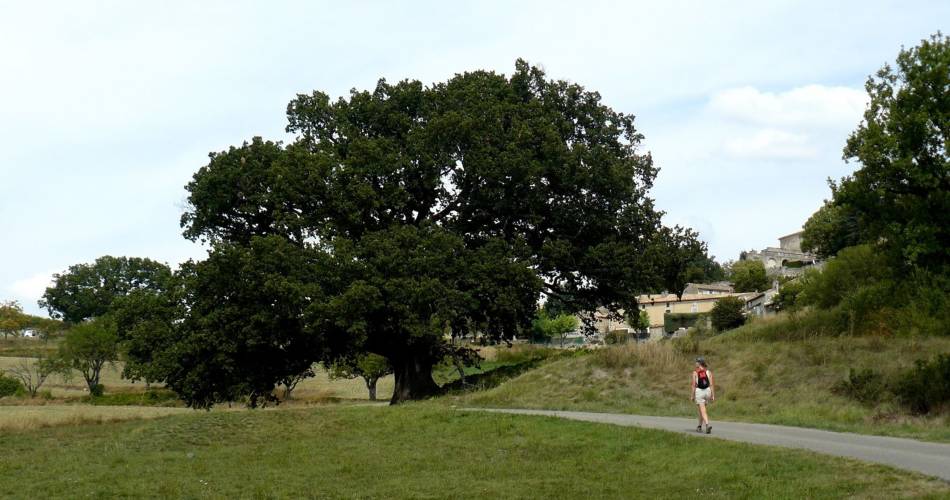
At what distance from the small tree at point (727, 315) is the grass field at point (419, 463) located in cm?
4937

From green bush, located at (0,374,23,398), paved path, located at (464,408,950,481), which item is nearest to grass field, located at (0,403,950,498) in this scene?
paved path, located at (464,408,950,481)

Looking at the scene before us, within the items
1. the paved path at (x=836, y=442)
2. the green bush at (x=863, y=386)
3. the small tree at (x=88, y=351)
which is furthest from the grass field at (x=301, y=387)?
the paved path at (x=836, y=442)

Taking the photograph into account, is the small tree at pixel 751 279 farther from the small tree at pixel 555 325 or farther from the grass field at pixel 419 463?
the grass field at pixel 419 463

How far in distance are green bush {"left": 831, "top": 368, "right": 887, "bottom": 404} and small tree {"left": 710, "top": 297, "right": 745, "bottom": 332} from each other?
143 feet

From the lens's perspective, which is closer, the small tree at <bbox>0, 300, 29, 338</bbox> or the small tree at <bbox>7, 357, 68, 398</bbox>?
the small tree at <bbox>7, 357, 68, 398</bbox>

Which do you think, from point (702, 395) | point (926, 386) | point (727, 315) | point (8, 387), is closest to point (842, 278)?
point (926, 386)

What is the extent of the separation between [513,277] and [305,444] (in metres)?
15.5

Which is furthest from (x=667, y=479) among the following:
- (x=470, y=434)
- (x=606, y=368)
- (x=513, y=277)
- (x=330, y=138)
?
(x=330, y=138)

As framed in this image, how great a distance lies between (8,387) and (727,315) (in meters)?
55.9

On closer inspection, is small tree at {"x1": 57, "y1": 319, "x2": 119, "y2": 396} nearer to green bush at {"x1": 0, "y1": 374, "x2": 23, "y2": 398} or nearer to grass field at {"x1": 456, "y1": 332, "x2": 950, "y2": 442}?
green bush at {"x1": 0, "y1": 374, "x2": 23, "y2": 398}

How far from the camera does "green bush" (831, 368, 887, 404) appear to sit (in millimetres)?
26359

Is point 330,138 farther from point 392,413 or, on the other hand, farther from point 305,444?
point 305,444

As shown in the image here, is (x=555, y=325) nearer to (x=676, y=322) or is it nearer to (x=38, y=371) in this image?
(x=676, y=322)

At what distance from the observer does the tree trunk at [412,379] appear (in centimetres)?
3947
